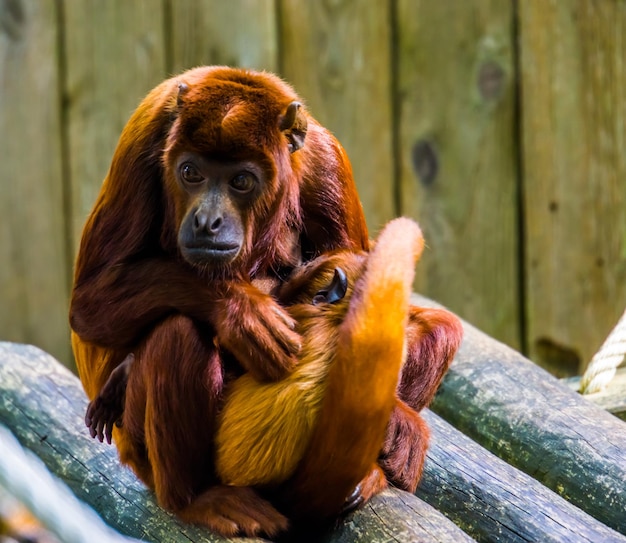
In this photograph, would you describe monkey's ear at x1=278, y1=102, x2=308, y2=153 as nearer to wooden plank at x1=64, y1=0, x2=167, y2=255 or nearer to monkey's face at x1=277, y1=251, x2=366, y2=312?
monkey's face at x1=277, y1=251, x2=366, y2=312

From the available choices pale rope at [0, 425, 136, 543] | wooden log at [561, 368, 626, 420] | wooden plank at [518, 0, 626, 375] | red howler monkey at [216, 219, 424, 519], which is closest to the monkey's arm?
red howler monkey at [216, 219, 424, 519]

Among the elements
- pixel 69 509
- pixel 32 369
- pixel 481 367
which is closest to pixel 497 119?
pixel 481 367

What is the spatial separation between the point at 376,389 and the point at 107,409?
118 cm

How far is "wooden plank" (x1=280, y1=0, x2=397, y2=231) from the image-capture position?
23.1ft

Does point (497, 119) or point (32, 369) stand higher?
point (497, 119)

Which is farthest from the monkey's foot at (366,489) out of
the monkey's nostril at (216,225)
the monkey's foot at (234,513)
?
the monkey's nostril at (216,225)

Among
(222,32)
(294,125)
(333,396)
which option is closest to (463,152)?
(222,32)

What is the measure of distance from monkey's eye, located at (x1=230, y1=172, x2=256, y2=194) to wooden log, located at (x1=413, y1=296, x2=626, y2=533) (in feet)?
5.49

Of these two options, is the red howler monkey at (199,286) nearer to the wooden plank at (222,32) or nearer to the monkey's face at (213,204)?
the monkey's face at (213,204)

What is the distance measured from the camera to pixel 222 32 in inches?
277

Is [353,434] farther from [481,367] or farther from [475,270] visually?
[475,270]

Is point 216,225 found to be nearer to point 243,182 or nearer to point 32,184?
point 243,182

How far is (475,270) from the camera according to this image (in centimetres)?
727

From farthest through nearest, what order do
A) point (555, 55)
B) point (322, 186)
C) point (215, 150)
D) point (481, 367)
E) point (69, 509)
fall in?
point (555, 55) → point (481, 367) → point (322, 186) → point (215, 150) → point (69, 509)
